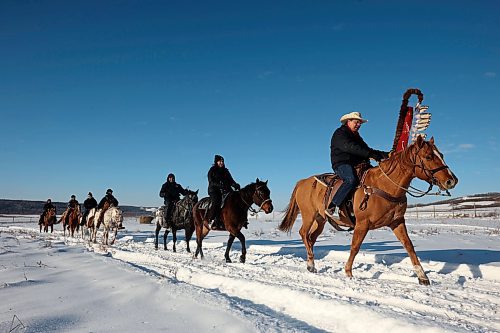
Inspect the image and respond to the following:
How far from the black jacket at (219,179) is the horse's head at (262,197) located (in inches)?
49.2

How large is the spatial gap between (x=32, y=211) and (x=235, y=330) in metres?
105

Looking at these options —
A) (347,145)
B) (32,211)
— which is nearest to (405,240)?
(347,145)

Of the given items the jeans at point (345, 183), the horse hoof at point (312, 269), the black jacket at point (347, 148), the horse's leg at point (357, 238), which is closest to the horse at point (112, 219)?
the horse hoof at point (312, 269)

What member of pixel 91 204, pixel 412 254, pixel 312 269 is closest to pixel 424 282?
pixel 412 254

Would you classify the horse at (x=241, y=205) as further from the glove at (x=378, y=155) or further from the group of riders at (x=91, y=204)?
the group of riders at (x=91, y=204)

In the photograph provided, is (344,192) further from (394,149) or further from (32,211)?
(32,211)

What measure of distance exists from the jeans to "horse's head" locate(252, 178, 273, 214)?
325 cm

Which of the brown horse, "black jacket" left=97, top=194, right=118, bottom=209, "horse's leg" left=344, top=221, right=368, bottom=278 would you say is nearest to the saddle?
the brown horse

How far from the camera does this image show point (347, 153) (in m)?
7.19

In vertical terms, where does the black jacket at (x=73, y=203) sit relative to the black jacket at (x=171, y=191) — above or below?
below

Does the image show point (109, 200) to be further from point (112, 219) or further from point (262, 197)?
point (262, 197)

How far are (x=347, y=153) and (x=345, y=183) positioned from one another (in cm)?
65

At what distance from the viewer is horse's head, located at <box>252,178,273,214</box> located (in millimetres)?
10041

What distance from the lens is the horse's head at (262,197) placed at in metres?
10.0
